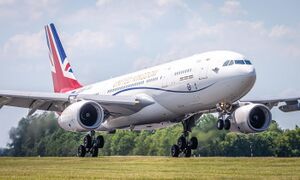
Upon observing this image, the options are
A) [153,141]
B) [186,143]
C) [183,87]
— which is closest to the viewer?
[183,87]

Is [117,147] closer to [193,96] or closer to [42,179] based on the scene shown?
[193,96]

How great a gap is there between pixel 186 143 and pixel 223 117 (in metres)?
5.71

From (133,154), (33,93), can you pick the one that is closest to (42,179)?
(33,93)

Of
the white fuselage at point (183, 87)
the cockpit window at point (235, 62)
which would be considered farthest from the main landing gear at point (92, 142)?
the cockpit window at point (235, 62)

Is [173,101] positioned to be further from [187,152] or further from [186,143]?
[187,152]

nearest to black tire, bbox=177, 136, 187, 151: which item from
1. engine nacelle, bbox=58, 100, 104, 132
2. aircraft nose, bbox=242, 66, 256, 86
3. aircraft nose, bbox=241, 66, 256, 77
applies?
engine nacelle, bbox=58, 100, 104, 132

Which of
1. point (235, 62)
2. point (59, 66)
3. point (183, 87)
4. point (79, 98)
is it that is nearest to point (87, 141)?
point (79, 98)

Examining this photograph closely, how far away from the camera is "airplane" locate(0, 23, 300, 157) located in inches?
1409

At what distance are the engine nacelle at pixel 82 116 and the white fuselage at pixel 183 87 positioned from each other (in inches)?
130

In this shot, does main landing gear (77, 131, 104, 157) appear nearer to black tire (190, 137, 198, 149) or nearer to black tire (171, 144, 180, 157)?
black tire (171, 144, 180, 157)

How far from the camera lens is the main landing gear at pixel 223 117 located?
3603 centimetres

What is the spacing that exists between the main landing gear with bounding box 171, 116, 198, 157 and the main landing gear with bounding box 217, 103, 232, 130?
15.0ft

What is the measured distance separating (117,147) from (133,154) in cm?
214

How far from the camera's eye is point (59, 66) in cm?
5438
